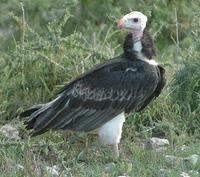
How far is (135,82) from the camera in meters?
8.09

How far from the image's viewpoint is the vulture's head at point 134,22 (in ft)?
27.5

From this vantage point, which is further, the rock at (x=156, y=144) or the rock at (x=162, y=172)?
the rock at (x=156, y=144)

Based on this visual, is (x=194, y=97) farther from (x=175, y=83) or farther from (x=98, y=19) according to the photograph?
(x=98, y=19)

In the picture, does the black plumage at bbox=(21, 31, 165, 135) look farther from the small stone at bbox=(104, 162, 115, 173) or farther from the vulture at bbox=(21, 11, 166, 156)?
the small stone at bbox=(104, 162, 115, 173)

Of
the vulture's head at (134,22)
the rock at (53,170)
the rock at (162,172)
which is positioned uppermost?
the vulture's head at (134,22)

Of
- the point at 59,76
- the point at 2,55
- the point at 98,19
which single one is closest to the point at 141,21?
the point at 59,76

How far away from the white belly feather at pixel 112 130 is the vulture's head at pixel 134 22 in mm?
795

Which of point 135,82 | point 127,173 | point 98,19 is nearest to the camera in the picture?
point 127,173

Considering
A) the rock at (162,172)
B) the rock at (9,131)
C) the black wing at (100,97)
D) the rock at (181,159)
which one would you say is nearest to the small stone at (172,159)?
the rock at (181,159)

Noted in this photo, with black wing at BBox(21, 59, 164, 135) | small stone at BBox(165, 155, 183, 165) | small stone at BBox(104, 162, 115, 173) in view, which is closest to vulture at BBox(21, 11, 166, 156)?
black wing at BBox(21, 59, 164, 135)

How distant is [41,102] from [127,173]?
69.4 inches

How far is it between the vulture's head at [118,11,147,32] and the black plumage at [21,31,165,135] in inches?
7.0

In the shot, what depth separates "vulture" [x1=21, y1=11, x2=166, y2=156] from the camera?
805cm

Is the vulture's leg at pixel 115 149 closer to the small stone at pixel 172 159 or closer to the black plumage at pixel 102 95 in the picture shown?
the black plumage at pixel 102 95
